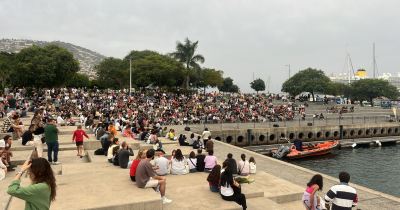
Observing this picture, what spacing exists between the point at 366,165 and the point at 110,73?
55606 mm

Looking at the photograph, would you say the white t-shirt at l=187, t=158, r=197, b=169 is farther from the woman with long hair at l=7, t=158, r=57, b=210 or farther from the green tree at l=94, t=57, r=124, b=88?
the green tree at l=94, t=57, r=124, b=88

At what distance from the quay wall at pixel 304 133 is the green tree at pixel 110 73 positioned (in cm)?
4156

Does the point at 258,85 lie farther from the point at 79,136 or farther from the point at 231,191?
the point at 231,191

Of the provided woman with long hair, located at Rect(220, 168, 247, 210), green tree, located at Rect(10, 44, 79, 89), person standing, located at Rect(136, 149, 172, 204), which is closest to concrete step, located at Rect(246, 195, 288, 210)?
woman with long hair, located at Rect(220, 168, 247, 210)

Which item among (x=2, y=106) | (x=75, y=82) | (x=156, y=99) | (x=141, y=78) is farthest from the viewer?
(x=75, y=82)

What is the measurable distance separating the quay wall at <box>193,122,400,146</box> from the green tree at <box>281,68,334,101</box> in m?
27.4

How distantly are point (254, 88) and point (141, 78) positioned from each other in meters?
55.8

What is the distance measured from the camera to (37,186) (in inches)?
138

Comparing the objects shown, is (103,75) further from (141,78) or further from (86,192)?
(86,192)

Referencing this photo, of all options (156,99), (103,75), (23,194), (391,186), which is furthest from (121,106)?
(103,75)

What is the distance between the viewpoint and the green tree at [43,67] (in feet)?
127

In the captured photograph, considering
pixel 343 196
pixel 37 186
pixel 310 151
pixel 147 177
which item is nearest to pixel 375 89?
pixel 310 151

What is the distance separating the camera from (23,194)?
343 centimetres

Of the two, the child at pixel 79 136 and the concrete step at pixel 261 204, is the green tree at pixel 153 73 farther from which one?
the concrete step at pixel 261 204
